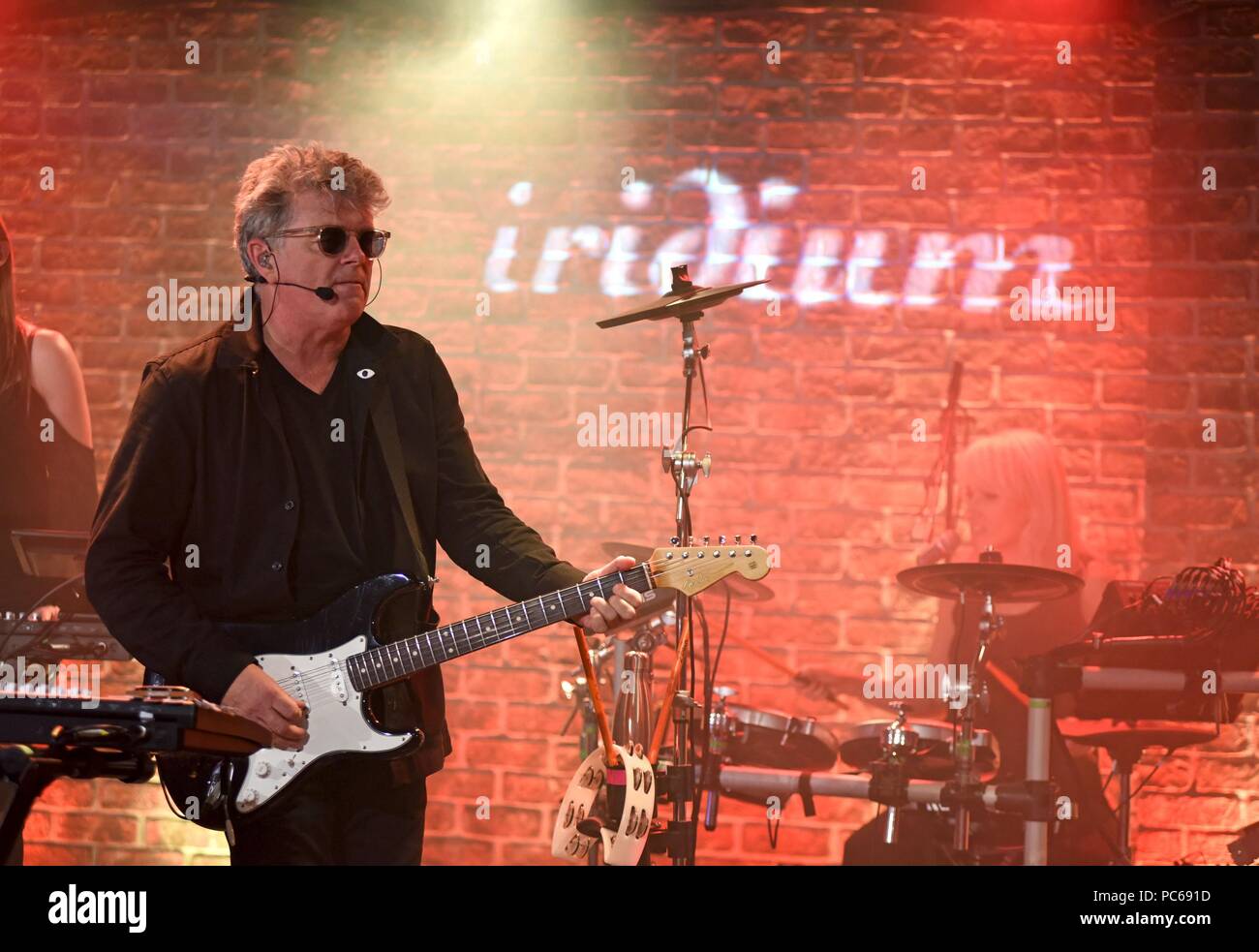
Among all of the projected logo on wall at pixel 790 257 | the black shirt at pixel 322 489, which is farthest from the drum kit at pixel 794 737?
the black shirt at pixel 322 489

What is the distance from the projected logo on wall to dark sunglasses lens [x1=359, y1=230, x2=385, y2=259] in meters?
1.97

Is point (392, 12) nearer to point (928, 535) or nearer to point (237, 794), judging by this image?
point (928, 535)

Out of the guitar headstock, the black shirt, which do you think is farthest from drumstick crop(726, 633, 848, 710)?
the black shirt

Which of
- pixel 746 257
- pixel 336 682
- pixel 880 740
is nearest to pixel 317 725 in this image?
pixel 336 682

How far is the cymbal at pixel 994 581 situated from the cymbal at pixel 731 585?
0.52 meters

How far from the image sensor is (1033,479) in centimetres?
475

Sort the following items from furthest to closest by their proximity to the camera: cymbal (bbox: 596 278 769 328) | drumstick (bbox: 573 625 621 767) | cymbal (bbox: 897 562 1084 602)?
cymbal (bbox: 897 562 1084 602), cymbal (bbox: 596 278 769 328), drumstick (bbox: 573 625 621 767)

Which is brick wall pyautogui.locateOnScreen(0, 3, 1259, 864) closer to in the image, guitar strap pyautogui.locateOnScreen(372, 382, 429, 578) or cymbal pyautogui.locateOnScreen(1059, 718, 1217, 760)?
cymbal pyautogui.locateOnScreen(1059, 718, 1217, 760)

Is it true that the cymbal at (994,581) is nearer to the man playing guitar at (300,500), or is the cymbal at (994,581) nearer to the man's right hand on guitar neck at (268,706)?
the man playing guitar at (300,500)

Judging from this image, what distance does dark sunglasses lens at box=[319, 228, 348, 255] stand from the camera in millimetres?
2977

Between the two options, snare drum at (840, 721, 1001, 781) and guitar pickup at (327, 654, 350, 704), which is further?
snare drum at (840, 721, 1001, 781)

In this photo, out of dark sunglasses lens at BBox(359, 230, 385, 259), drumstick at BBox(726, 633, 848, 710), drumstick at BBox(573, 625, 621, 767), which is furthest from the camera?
drumstick at BBox(726, 633, 848, 710)

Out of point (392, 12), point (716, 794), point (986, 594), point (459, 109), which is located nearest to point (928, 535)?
point (986, 594)

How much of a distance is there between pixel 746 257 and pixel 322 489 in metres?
2.49
